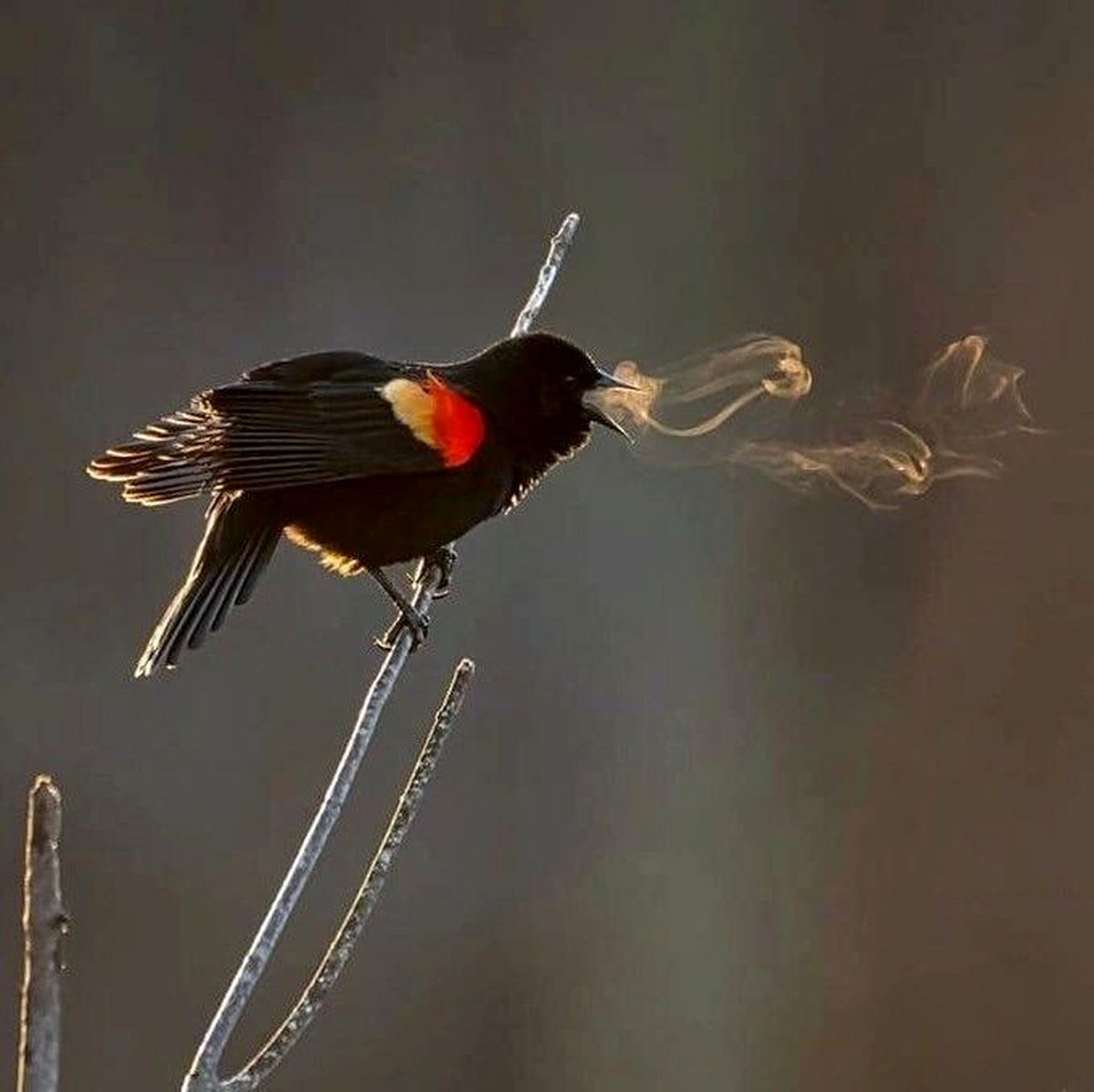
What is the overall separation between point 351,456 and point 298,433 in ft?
0.10

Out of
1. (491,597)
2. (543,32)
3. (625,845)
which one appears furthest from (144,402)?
(625,845)

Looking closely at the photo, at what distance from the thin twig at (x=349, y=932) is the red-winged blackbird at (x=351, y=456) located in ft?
0.35

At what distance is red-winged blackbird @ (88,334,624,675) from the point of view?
71 cm

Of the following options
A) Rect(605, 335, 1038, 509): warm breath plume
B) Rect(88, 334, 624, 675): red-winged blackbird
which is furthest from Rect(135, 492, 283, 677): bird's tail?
Rect(605, 335, 1038, 509): warm breath plume

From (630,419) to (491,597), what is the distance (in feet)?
0.75

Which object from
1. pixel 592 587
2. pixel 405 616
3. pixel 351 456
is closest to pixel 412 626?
pixel 405 616

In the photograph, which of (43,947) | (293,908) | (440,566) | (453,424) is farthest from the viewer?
(440,566)

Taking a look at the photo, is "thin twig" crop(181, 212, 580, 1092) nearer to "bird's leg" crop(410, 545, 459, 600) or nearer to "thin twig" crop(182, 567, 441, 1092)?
"thin twig" crop(182, 567, 441, 1092)

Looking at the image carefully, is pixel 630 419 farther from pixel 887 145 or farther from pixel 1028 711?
pixel 1028 711

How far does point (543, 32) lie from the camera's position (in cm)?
138

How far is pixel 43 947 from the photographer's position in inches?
21.5

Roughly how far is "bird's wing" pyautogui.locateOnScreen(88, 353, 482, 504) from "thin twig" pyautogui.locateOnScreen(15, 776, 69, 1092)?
0.67 ft

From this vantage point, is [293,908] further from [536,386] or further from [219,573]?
[536,386]

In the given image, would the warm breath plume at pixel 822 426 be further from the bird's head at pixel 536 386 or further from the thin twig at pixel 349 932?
the thin twig at pixel 349 932
